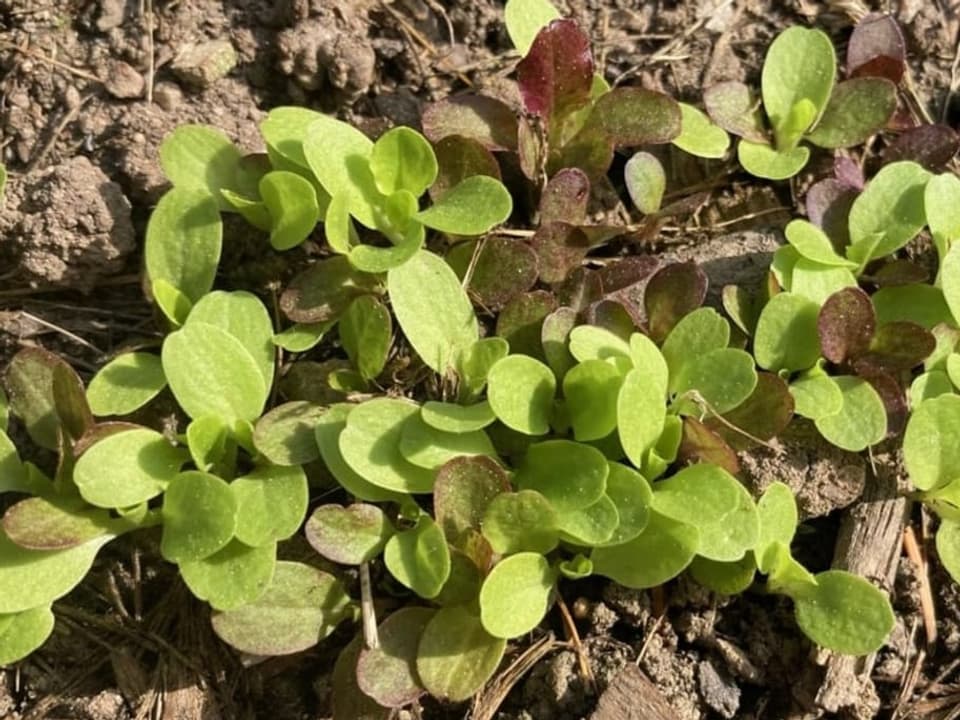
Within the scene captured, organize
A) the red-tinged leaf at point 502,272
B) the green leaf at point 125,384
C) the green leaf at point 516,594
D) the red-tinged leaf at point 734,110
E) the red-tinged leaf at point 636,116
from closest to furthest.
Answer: the green leaf at point 516,594, the green leaf at point 125,384, the red-tinged leaf at point 502,272, the red-tinged leaf at point 636,116, the red-tinged leaf at point 734,110

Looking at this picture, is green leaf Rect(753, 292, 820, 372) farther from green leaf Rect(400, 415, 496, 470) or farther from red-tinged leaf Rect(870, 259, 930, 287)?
green leaf Rect(400, 415, 496, 470)

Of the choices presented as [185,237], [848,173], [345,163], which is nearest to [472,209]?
[345,163]

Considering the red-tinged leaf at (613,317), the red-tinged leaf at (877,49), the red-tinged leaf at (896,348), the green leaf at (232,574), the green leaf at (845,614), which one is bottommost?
the green leaf at (845,614)

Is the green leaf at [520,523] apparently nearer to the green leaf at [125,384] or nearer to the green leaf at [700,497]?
the green leaf at [700,497]

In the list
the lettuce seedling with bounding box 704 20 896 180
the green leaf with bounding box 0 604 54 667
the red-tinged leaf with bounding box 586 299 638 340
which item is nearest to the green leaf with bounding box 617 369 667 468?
the red-tinged leaf with bounding box 586 299 638 340

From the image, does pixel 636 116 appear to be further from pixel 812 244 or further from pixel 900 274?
pixel 900 274

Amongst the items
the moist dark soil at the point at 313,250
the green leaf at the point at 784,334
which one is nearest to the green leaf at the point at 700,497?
the moist dark soil at the point at 313,250
